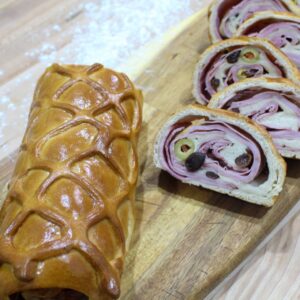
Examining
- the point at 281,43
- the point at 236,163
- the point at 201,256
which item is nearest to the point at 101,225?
the point at 201,256

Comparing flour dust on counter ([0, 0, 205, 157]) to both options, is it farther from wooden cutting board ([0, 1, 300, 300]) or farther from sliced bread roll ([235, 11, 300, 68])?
sliced bread roll ([235, 11, 300, 68])

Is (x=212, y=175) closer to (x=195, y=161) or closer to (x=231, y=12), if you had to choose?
(x=195, y=161)

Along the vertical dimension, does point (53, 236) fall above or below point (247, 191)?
above

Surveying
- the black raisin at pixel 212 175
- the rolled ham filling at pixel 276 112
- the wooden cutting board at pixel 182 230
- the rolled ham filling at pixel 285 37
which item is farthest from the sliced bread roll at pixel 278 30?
the black raisin at pixel 212 175

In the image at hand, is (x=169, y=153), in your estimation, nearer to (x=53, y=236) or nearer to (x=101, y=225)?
(x=101, y=225)

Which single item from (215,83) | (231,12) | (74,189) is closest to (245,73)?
(215,83)

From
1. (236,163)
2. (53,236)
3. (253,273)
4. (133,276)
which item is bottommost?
(253,273)

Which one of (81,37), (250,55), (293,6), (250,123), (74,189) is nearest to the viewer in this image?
(74,189)
